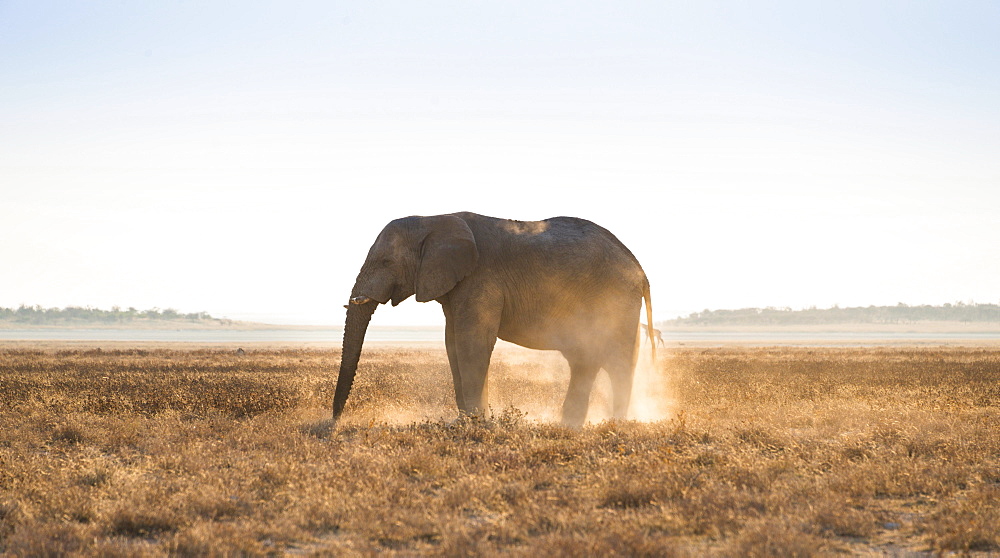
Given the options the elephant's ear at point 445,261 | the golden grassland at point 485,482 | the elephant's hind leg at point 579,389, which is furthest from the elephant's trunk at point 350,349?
the elephant's hind leg at point 579,389

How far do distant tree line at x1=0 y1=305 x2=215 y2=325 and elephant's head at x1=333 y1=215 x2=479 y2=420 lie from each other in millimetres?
188953

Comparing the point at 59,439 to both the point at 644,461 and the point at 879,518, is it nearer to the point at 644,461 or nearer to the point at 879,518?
the point at 644,461

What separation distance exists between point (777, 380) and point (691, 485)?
56.7 feet

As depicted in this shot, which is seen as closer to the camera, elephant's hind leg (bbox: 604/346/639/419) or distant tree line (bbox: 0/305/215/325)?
elephant's hind leg (bbox: 604/346/639/419)

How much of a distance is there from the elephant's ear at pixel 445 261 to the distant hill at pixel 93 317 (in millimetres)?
182165

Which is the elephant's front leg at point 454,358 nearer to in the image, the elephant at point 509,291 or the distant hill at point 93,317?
the elephant at point 509,291

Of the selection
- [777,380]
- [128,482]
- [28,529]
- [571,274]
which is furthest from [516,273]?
[777,380]

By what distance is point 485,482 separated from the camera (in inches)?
316

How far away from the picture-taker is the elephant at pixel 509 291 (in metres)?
12.9

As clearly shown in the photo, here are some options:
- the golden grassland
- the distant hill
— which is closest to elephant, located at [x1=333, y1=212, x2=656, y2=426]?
the golden grassland

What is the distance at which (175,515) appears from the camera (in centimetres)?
685

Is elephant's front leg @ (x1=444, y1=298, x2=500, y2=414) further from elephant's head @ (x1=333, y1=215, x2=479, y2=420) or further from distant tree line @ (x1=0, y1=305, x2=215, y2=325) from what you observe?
distant tree line @ (x1=0, y1=305, x2=215, y2=325)

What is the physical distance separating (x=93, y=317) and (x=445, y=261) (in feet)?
661

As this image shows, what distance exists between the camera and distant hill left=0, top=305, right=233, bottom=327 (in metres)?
185
